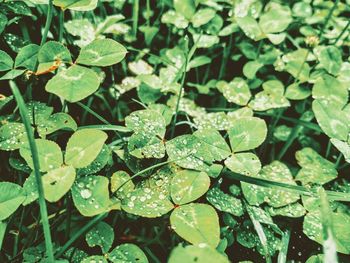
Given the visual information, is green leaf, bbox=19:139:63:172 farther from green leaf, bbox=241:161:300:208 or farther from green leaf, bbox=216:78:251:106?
green leaf, bbox=216:78:251:106

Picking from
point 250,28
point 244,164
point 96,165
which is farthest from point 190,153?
point 250,28

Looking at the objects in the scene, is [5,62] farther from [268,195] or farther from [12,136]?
[268,195]

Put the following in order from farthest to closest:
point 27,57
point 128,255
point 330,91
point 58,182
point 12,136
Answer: point 330,91 → point 27,57 → point 12,136 → point 128,255 → point 58,182

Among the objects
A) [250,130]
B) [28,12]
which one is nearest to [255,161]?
[250,130]

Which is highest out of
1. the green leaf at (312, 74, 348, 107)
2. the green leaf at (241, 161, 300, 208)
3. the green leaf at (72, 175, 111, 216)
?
the green leaf at (312, 74, 348, 107)

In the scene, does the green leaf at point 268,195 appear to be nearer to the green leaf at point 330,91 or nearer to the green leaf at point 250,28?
the green leaf at point 330,91

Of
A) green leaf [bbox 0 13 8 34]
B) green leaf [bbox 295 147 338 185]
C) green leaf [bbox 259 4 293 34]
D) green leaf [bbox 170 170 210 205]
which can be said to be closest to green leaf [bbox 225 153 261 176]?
green leaf [bbox 170 170 210 205]
